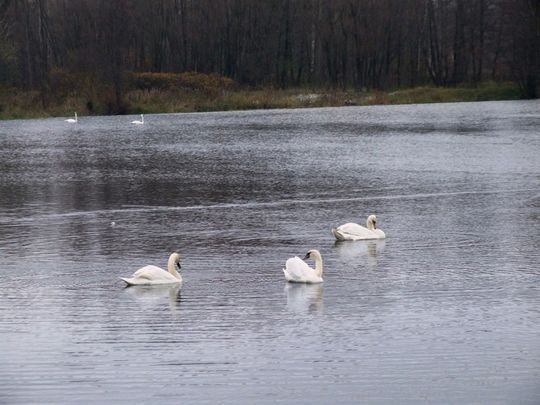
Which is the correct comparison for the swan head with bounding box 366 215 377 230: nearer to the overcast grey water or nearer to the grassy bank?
the overcast grey water

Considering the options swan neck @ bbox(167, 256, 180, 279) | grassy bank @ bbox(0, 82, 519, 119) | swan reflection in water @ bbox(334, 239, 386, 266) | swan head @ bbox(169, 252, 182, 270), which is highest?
grassy bank @ bbox(0, 82, 519, 119)

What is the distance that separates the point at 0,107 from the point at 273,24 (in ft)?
88.8

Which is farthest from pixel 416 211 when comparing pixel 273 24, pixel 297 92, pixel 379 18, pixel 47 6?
pixel 47 6

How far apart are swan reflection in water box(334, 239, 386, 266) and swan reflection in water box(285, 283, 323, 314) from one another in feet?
6.40

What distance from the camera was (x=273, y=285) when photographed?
14.0m

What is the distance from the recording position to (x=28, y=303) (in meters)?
13.4

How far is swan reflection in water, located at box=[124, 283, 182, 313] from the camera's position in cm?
1328

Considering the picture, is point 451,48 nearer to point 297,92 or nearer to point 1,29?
point 297,92

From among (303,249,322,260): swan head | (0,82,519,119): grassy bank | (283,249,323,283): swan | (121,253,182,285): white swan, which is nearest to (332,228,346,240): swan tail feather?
(303,249,322,260): swan head

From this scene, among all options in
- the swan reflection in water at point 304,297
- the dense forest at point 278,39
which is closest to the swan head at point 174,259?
the swan reflection in water at point 304,297

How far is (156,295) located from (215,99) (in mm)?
58024

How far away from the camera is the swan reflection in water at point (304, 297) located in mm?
12717

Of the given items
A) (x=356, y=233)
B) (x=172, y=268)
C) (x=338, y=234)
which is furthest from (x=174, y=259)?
(x=356, y=233)

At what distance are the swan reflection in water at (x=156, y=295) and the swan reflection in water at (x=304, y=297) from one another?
131cm
